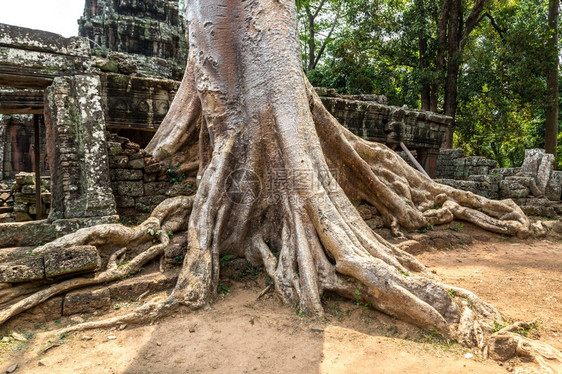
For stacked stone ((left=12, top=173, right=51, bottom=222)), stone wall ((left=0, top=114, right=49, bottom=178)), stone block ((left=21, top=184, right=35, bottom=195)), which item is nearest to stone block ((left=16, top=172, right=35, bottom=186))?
stacked stone ((left=12, top=173, right=51, bottom=222))

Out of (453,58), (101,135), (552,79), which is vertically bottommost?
(101,135)

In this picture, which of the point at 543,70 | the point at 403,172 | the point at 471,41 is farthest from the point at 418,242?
the point at 471,41

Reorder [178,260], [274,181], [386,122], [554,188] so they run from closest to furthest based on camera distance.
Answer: [178,260] → [274,181] → [554,188] → [386,122]

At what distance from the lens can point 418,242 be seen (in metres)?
4.32

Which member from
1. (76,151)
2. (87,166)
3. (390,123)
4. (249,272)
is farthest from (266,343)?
(390,123)

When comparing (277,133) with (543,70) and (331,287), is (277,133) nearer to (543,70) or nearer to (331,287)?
(331,287)

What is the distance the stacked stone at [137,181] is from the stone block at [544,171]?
678 cm

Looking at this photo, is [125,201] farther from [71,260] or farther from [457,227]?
[457,227]

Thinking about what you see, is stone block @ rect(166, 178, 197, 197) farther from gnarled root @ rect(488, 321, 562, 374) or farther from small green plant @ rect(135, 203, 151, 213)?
gnarled root @ rect(488, 321, 562, 374)

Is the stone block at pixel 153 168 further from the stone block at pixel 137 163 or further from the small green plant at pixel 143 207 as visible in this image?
the small green plant at pixel 143 207

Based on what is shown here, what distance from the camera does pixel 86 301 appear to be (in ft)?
8.70

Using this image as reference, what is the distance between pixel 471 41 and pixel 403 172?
9436 millimetres

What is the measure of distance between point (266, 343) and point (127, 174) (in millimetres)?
2508

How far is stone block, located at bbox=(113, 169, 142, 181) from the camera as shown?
12.4ft
